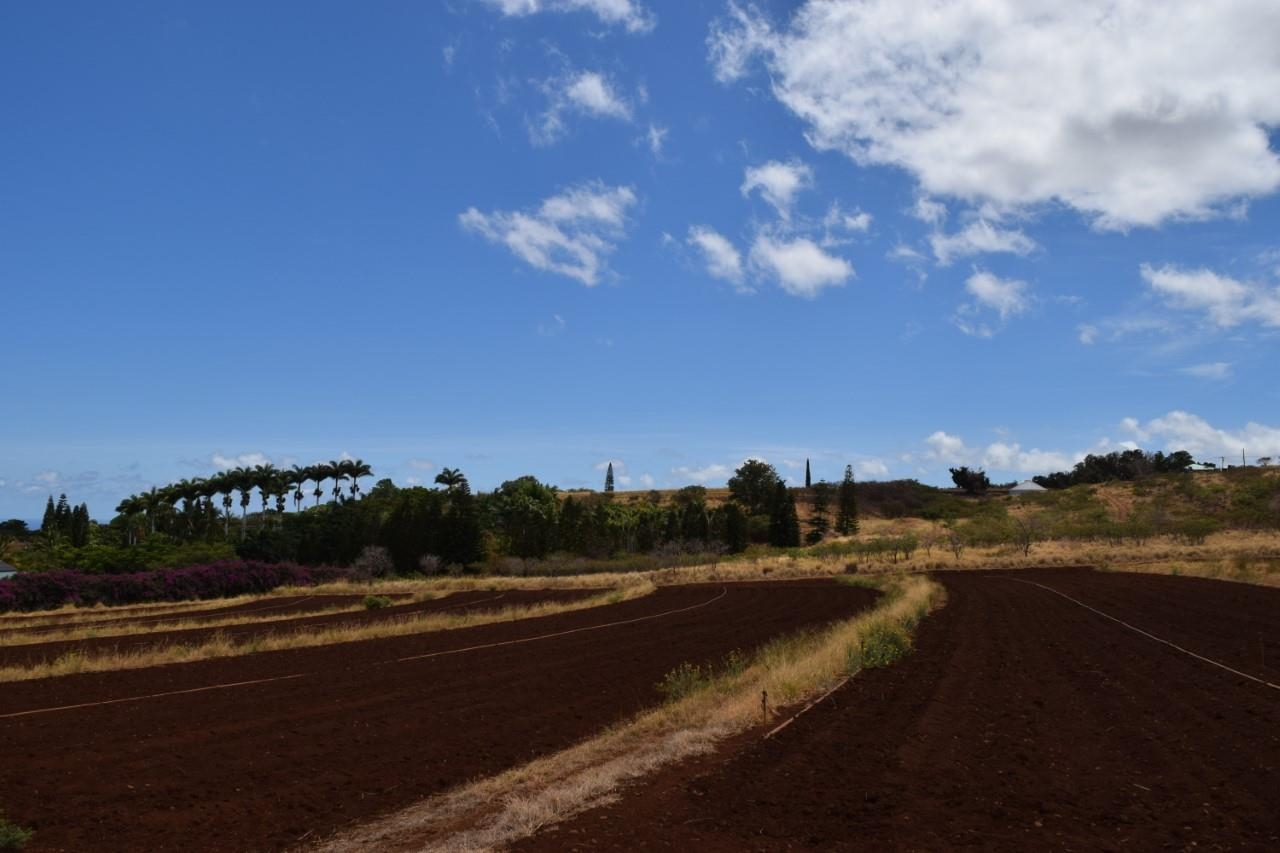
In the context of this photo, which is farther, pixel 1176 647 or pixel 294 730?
pixel 1176 647

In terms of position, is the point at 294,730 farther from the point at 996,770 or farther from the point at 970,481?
the point at 970,481

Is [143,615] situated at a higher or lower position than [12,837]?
lower

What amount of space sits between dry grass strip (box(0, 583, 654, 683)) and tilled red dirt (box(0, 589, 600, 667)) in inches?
29.2

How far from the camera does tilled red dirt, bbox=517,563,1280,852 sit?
→ 307 inches

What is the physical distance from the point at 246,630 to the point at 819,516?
3887 inches

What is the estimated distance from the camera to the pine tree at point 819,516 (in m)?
111

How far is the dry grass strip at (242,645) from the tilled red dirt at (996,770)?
1855 centimetres

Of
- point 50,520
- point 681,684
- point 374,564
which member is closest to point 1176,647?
point 681,684

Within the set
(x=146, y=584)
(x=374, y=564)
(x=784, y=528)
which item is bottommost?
(x=146, y=584)

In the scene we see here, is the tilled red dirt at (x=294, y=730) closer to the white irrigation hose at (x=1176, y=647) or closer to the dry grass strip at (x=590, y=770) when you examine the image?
the dry grass strip at (x=590, y=770)

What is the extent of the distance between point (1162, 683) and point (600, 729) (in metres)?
10.4

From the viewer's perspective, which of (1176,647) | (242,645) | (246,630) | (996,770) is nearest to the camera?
(996,770)

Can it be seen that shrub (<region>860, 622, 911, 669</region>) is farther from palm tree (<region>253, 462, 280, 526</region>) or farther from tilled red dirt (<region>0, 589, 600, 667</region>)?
palm tree (<region>253, 462, 280, 526</region>)

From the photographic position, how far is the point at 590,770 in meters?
10.9
